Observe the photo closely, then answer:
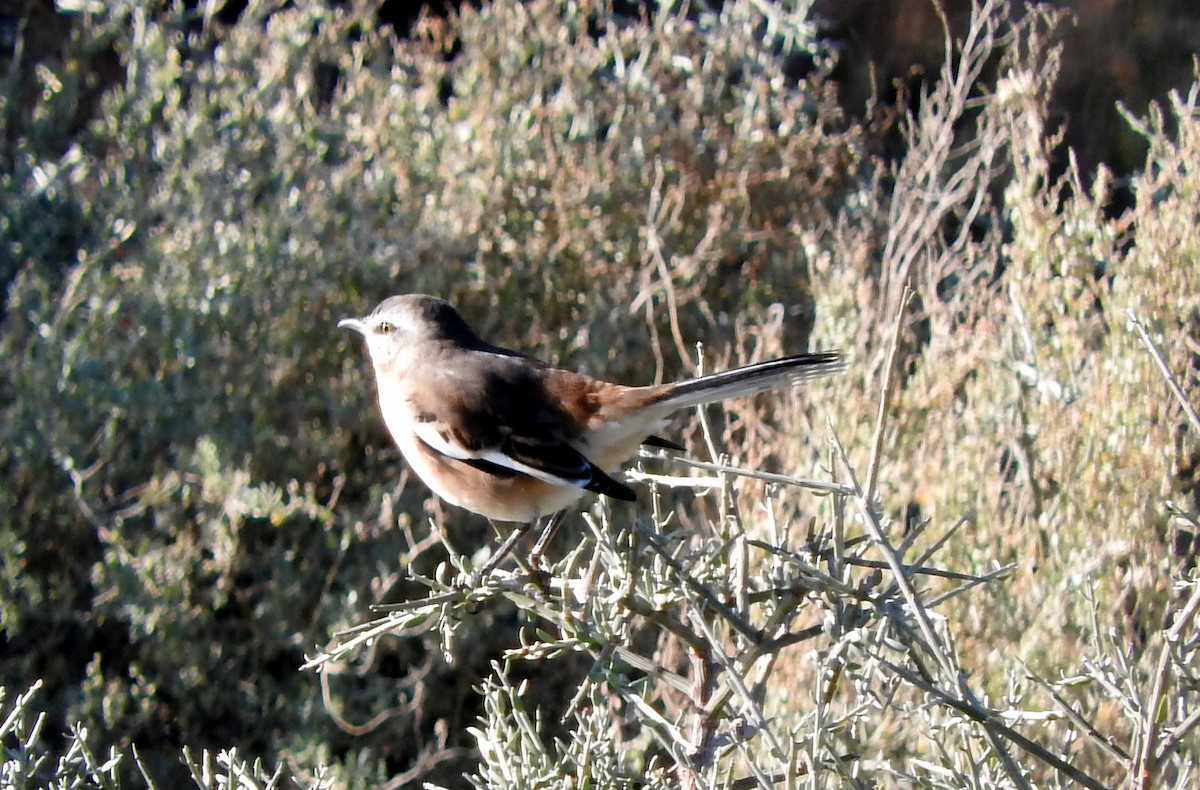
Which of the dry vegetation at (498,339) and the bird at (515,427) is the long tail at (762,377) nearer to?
the bird at (515,427)

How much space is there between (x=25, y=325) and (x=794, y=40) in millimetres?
4281

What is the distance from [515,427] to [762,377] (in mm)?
898

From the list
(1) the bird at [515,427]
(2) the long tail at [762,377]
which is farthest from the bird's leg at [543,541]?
(2) the long tail at [762,377]

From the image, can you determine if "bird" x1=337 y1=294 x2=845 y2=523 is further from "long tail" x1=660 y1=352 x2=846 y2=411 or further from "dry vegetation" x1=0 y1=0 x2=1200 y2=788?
"dry vegetation" x1=0 y1=0 x2=1200 y2=788

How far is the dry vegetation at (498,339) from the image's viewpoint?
11.7ft

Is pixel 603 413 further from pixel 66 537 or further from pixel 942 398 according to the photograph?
pixel 66 537

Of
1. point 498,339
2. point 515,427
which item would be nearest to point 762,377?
point 515,427

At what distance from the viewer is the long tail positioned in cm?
246

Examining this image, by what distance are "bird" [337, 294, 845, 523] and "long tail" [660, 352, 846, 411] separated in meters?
0.08

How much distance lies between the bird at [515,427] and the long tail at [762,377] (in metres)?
0.08

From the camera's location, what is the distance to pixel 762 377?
101 inches

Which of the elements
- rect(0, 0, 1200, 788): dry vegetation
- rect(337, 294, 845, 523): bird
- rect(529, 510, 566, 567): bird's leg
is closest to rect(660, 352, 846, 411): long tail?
rect(337, 294, 845, 523): bird

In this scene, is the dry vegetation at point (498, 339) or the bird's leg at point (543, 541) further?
the dry vegetation at point (498, 339)

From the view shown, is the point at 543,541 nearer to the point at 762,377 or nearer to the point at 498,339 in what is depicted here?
the point at 762,377
